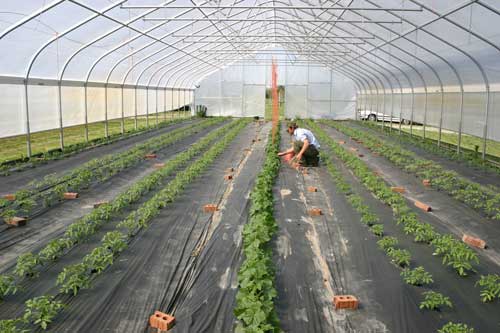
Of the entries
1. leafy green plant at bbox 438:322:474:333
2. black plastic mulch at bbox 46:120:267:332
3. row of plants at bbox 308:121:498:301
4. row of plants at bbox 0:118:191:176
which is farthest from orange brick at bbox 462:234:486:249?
row of plants at bbox 0:118:191:176

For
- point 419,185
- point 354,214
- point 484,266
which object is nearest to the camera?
point 484,266

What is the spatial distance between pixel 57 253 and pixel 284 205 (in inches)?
160

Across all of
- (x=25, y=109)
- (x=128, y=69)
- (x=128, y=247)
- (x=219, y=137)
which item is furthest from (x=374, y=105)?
(x=128, y=247)

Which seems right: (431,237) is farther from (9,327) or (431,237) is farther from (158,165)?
(158,165)

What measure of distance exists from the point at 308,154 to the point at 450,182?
366 cm

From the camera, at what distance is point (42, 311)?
4.15 meters

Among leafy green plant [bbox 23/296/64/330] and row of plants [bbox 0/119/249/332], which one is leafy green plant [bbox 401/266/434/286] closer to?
row of plants [bbox 0/119/249/332]

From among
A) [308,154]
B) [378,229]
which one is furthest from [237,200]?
[308,154]

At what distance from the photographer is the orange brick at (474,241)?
6.39m

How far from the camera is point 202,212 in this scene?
7.80 metres

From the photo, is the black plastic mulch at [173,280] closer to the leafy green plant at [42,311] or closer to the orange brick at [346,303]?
the leafy green plant at [42,311]

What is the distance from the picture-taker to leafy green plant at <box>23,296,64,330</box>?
4.04 meters

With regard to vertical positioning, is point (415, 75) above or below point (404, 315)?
above

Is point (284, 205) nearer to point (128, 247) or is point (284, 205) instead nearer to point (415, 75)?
point (128, 247)
